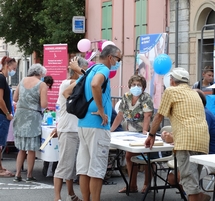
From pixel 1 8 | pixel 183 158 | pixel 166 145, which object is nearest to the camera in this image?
pixel 183 158

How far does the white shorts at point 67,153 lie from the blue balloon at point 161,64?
4.47 m

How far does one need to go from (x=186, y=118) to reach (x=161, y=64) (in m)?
5.36

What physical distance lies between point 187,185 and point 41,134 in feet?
10.9

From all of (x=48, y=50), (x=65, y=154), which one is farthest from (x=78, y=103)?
(x=48, y=50)

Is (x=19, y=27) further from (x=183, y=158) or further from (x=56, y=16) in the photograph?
(x=183, y=158)

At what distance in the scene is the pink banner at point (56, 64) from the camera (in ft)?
47.0

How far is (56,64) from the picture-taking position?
47.6 ft

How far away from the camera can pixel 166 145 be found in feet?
24.5

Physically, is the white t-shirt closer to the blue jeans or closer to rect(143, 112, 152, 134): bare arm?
rect(143, 112, 152, 134): bare arm

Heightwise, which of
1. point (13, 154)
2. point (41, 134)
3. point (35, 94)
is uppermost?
point (35, 94)

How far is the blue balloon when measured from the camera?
11.9m

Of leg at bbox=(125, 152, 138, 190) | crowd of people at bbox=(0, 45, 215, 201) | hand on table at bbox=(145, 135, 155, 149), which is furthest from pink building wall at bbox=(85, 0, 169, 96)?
hand on table at bbox=(145, 135, 155, 149)

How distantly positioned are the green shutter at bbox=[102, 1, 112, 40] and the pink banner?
934 centimetres

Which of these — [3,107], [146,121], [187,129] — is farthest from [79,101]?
[3,107]
